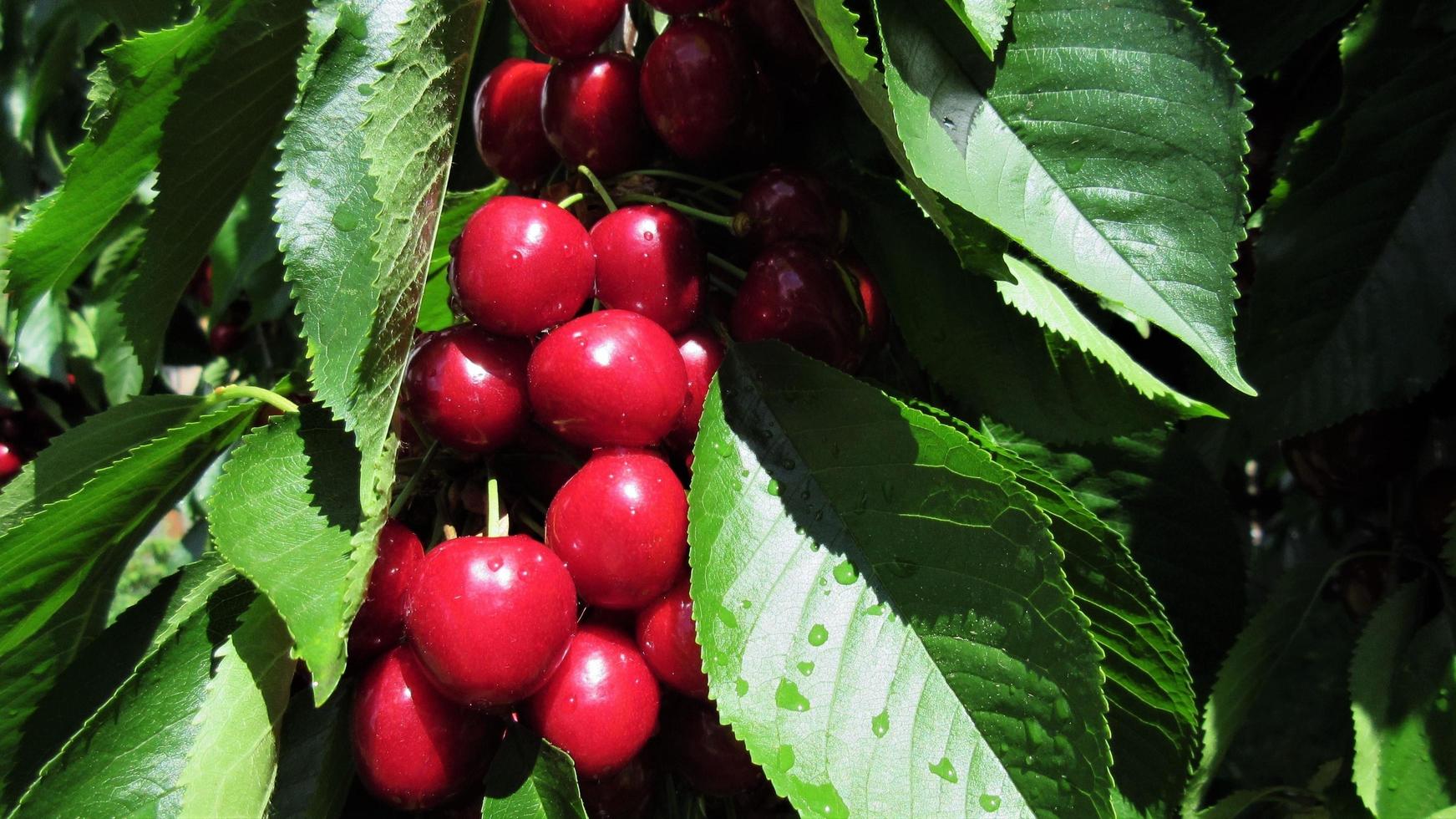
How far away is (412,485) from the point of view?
708 mm

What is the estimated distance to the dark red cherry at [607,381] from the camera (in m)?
0.65

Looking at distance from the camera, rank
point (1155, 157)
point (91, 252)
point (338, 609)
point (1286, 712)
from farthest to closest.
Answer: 1. point (1286, 712)
2. point (91, 252)
3. point (1155, 157)
4. point (338, 609)

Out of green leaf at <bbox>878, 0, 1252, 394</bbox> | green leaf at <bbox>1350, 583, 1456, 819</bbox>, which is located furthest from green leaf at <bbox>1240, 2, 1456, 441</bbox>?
green leaf at <bbox>878, 0, 1252, 394</bbox>

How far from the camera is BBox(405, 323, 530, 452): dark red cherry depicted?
26.6 inches

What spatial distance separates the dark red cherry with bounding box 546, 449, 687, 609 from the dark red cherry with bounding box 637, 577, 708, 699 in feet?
0.04

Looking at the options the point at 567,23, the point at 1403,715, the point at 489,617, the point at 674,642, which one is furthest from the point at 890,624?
the point at 1403,715

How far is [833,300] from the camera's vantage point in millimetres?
723

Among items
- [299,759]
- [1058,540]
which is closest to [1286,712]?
[1058,540]

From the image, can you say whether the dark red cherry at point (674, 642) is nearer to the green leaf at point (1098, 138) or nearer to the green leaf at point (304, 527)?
the green leaf at point (304, 527)

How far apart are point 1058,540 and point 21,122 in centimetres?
177

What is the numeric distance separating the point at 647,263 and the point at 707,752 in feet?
1.10

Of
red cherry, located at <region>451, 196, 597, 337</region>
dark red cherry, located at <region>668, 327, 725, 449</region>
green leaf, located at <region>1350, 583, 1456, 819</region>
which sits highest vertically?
red cherry, located at <region>451, 196, 597, 337</region>

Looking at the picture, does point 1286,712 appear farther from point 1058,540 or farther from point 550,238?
point 550,238

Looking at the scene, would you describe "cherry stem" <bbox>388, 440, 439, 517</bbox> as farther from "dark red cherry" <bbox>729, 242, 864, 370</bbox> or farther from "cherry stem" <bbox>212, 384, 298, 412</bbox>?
"dark red cherry" <bbox>729, 242, 864, 370</bbox>
